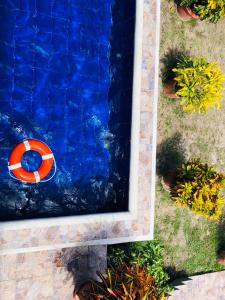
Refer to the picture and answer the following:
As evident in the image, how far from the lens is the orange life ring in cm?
834

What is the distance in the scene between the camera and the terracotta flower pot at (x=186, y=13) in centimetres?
993

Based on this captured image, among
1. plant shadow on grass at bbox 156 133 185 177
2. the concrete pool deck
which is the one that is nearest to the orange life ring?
the concrete pool deck

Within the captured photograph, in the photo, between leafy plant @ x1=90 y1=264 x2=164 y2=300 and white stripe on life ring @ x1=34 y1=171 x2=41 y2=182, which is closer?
leafy plant @ x1=90 y1=264 x2=164 y2=300

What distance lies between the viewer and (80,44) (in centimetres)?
916

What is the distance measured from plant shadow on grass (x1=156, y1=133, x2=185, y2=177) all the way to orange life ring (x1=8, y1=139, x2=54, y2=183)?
291 cm

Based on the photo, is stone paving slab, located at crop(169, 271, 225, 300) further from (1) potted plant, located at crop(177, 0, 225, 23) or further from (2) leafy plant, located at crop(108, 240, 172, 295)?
(1) potted plant, located at crop(177, 0, 225, 23)

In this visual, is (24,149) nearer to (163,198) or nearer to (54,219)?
(54,219)

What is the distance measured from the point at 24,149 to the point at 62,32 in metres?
2.76

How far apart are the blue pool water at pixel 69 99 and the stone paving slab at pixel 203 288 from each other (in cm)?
297

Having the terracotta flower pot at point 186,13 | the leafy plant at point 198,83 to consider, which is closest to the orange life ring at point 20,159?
the leafy plant at point 198,83

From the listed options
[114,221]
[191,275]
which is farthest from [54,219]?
[191,275]

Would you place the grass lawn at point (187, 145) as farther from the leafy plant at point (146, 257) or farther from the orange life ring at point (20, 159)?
the orange life ring at point (20, 159)

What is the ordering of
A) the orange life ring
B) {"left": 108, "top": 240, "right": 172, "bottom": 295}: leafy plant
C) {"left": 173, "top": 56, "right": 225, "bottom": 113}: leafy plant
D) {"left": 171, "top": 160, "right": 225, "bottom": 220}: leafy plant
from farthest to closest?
{"left": 173, "top": 56, "right": 225, "bottom": 113}: leafy plant, {"left": 108, "top": 240, "right": 172, "bottom": 295}: leafy plant, {"left": 171, "top": 160, "right": 225, "bottom": 220}: leafy plant, the orange life ring

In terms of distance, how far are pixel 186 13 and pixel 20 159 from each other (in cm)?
541
